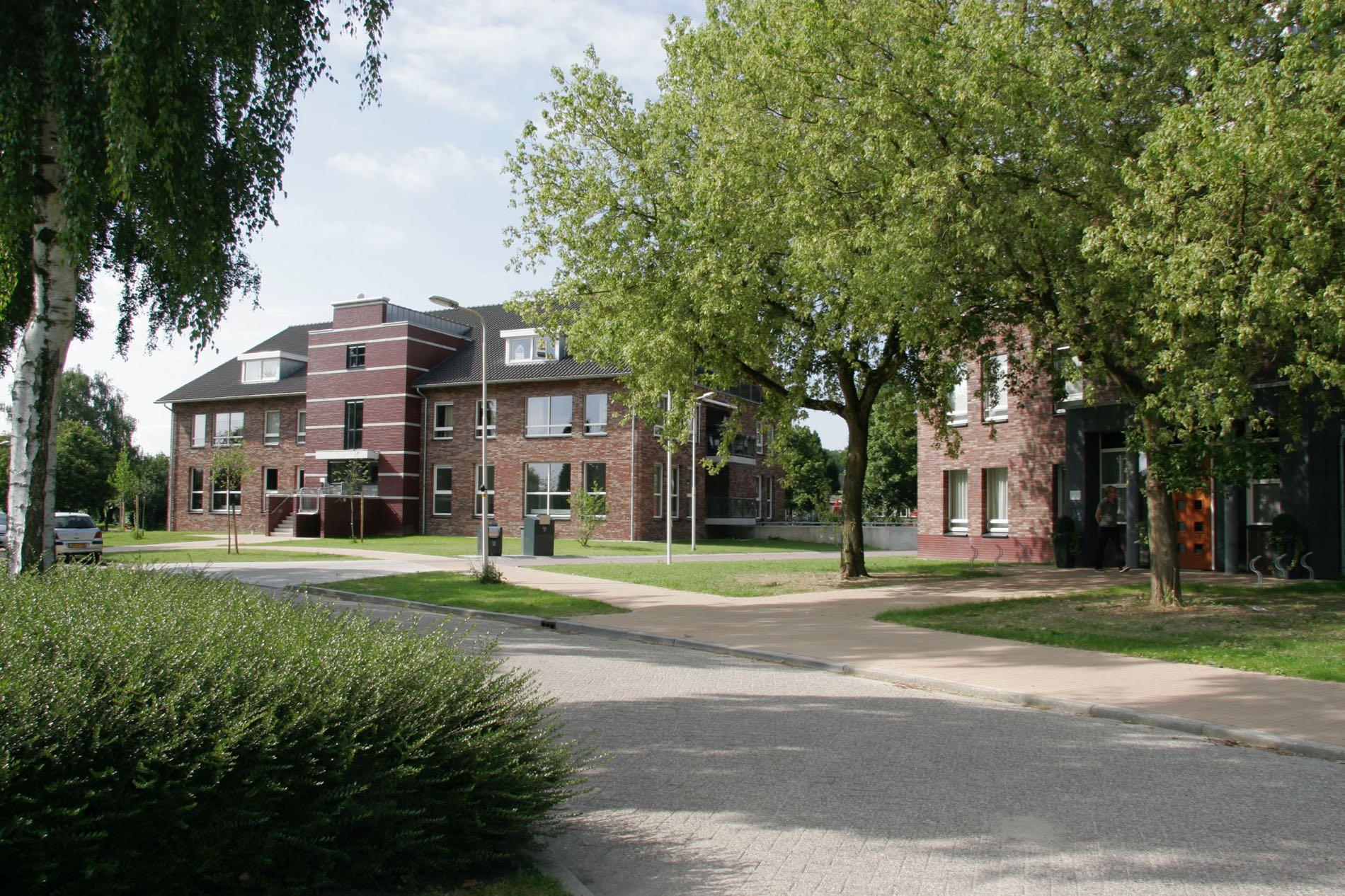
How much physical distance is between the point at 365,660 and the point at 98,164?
22.5ft

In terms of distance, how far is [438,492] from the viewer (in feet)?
146

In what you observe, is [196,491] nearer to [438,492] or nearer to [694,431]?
[438,492]

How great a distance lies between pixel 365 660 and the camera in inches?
187

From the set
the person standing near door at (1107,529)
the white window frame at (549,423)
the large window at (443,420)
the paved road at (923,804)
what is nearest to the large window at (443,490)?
the large window at (443,420)

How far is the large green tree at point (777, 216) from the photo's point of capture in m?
14.3

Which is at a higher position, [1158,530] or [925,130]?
[925,130]

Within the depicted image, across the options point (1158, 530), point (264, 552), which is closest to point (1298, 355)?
point (1158, 530)

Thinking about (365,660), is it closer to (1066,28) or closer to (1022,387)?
(1066,28)

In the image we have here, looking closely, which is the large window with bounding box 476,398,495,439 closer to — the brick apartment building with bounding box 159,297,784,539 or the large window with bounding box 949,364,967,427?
the brick apartment building with bounding box 159,297,784,539

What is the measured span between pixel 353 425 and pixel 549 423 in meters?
10.3

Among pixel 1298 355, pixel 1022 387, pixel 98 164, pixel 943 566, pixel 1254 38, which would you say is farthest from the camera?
pixel 943 566

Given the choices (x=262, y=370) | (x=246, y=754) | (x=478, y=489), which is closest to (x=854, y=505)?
(x=246, y=754)

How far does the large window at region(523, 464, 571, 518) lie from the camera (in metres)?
41.8

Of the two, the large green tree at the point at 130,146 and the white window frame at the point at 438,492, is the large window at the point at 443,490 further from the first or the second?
the large green tree at the point at 130,146
